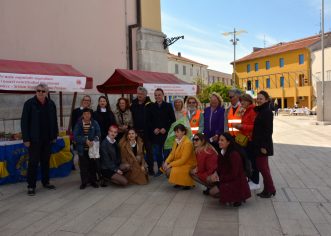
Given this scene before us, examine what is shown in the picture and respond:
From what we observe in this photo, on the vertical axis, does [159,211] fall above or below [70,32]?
below

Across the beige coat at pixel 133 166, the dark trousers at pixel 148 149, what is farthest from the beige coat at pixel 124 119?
the beige coat at pixel 133 166

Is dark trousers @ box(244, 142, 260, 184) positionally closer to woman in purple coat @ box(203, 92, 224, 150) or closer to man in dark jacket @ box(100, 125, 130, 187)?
woman in purple coat @ box(203, 92, 224, 150)

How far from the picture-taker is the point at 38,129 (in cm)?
585

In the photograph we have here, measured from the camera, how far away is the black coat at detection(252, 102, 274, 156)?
5262mm

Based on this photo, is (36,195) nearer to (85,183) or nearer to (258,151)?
(85,183)

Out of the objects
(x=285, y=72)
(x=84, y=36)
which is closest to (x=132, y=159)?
(x=84, y=36)

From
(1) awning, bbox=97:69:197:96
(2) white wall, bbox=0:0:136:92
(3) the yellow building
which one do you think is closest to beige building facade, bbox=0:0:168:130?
(2) white wall, bbox=0:0:136:92

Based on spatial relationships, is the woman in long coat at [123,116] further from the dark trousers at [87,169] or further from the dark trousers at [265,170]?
the dark trousers at [265,170]

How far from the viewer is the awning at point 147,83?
27.9 ft

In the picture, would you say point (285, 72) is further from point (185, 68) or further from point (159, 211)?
point (159, 211)

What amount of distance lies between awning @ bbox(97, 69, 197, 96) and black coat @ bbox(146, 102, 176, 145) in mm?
1231

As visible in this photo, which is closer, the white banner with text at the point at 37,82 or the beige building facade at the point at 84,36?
the white banner with text at the point at 37,82

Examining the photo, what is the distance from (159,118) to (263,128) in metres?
2.45

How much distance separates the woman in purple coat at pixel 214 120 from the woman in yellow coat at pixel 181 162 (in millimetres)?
453
